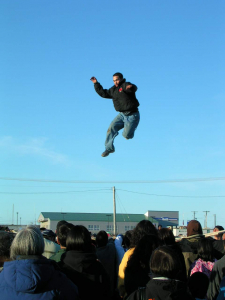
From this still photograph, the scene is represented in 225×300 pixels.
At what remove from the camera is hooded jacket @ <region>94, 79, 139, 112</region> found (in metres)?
9.22

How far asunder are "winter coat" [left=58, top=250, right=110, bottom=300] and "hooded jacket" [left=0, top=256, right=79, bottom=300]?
2.55 ft

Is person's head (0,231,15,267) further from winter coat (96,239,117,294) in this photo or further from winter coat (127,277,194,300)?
winter coat (96,239,117,294)

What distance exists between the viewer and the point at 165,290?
3.59 metres

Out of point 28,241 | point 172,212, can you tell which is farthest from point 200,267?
point 172,212

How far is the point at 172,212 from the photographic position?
6544cm

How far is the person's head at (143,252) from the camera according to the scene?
4.79m

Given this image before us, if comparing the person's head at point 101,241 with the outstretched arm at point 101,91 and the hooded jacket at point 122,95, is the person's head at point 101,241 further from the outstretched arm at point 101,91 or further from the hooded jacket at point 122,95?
the outstretched arm at point 101,91

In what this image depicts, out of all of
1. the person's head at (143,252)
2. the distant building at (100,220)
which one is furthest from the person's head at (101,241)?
the distant building at (100,220)

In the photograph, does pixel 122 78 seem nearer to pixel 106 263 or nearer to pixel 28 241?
pixel 106 263

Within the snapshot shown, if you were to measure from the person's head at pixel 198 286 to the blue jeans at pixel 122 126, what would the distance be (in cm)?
534

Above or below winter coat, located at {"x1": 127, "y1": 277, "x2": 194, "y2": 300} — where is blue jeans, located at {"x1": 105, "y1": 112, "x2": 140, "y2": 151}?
above

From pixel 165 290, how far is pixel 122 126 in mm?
6970

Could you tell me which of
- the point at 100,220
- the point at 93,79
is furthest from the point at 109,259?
the point at 100,220

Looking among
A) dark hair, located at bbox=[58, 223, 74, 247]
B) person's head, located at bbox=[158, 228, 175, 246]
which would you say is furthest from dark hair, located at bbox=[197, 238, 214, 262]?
dark hair, located at bbox=[58, 223, 74, 247]
